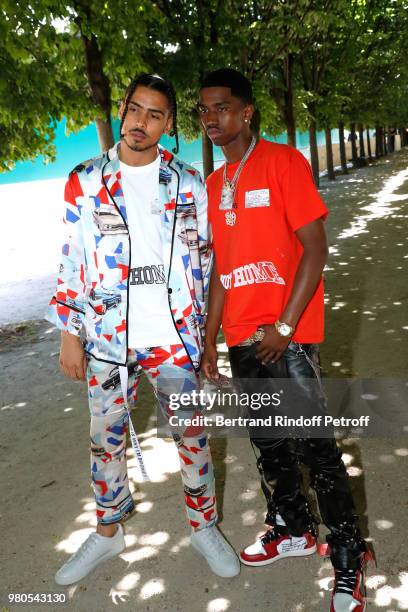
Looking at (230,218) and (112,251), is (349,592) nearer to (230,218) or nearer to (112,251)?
(230,218)

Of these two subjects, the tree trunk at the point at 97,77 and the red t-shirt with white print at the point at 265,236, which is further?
the tree trunk at the point at 97,77

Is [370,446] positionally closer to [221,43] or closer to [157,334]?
[157,334]

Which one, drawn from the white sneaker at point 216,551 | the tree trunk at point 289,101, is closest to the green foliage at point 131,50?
the tree trunk at point 289,101

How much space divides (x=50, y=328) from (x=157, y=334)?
242 inches

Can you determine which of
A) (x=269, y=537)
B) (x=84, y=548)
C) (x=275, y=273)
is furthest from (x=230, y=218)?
(x=84, y=548)

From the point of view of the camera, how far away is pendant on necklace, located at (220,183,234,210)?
2715 millimetres

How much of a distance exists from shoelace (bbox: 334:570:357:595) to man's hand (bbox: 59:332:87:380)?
158cm

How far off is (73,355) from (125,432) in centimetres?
53

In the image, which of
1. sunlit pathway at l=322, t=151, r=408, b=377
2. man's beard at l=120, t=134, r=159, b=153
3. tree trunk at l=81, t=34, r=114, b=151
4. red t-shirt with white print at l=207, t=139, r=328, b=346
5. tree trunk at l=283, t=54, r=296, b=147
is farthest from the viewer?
tree trunk at l=283, t=54, r=296, b=147

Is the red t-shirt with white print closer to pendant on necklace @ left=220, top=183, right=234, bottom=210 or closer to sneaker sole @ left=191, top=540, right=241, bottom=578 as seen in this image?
pendant on necklace @ left=220, top=183, right=234, bottom=210

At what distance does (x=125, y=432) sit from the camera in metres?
3.01

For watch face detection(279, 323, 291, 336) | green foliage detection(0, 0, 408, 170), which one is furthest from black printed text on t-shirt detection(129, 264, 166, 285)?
green foliage detection(0, 0, 408, 170)

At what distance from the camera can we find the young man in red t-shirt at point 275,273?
256cm

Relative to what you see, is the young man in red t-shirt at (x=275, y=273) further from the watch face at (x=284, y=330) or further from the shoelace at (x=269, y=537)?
the shoelace at (x=269, y=537)
